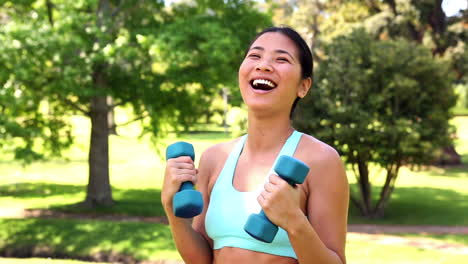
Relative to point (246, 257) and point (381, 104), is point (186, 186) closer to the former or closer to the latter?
point (246, 257)

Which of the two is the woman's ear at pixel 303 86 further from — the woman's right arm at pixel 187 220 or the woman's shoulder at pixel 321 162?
the woman's right arm at pixel 187 220

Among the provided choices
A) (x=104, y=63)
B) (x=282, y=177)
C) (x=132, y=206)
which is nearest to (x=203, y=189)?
(x=282, y=177)

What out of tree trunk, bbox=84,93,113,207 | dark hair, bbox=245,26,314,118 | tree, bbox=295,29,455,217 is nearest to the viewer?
dark hair, bbox=245,26,314,118

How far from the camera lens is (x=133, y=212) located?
15500mm

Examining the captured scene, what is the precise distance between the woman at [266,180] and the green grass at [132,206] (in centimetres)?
817

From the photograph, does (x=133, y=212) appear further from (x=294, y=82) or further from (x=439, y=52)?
(x=439, y=52)

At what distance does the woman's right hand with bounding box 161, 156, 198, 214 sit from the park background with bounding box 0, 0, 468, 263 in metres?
8.44

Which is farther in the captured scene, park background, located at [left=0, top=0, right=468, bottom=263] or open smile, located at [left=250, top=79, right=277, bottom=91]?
park background, located at [left=0, top=0, right=468, bottom=263]

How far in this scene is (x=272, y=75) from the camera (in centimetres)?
226

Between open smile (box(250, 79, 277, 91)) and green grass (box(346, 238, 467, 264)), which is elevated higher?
open smile (box(250, 79, 277, 91))

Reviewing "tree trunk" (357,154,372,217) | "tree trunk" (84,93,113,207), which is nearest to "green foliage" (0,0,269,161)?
"tree trunk" (84,93,113,207)

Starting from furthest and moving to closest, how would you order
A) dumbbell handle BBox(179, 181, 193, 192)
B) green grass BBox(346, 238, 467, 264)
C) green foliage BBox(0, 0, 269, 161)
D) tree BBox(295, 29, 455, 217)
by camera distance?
1. tree BBox(295, 29, 455, 217)
2. green foliage BBox(0, 0, 269, 161)
3. green grass BBox(346, 238, 467, 264)
4. dumbbell handle BBox(179, 181, 193, 192)

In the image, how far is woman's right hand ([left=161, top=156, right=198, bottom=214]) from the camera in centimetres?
219

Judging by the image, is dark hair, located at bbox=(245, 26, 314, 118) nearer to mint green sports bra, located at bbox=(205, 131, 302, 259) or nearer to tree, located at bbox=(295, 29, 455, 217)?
mint green sports bra, located at bbox=(205, 131, 302, 259)
